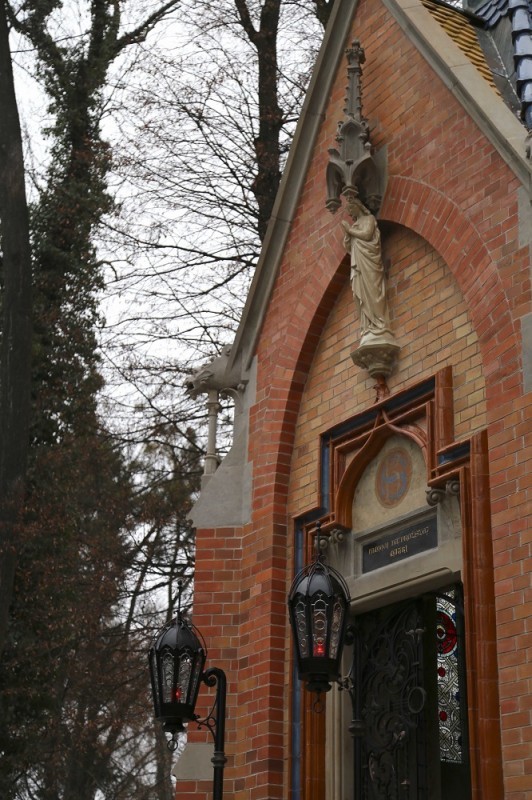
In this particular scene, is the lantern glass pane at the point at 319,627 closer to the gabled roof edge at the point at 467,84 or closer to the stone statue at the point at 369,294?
the stone statue at the point at 369,294

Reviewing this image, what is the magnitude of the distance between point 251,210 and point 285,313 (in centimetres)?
648

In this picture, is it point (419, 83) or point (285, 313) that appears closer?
point (419, 83)

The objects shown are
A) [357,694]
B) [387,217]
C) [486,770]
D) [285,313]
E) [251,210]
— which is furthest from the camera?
[251,210]

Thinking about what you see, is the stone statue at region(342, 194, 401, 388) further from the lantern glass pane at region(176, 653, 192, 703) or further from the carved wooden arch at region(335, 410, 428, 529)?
the lantern glass pane at region(176, 653, 192, 703)

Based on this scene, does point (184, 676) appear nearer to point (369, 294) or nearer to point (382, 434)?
point (382, 434)

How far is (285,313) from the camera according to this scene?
38.5 feet

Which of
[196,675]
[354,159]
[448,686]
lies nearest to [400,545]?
[196,675]

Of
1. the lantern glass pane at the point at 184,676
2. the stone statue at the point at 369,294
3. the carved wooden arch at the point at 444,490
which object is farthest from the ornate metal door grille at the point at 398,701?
the stone statue at the point at 369,294

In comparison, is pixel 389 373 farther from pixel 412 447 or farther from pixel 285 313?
pixel 285 313

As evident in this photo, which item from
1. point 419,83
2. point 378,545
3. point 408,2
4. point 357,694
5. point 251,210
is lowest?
point 357,694

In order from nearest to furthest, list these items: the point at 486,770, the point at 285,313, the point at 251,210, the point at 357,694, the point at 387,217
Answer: the point at 486,770 → the point at 357,694 → the point at 387,217 → the point at 285,313 → the point at 251,210

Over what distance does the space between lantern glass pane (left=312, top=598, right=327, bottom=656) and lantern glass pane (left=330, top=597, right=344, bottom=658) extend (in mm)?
50

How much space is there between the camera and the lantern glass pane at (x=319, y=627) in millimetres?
7988

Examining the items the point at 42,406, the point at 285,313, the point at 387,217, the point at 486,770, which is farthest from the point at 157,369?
the point at 486,770
